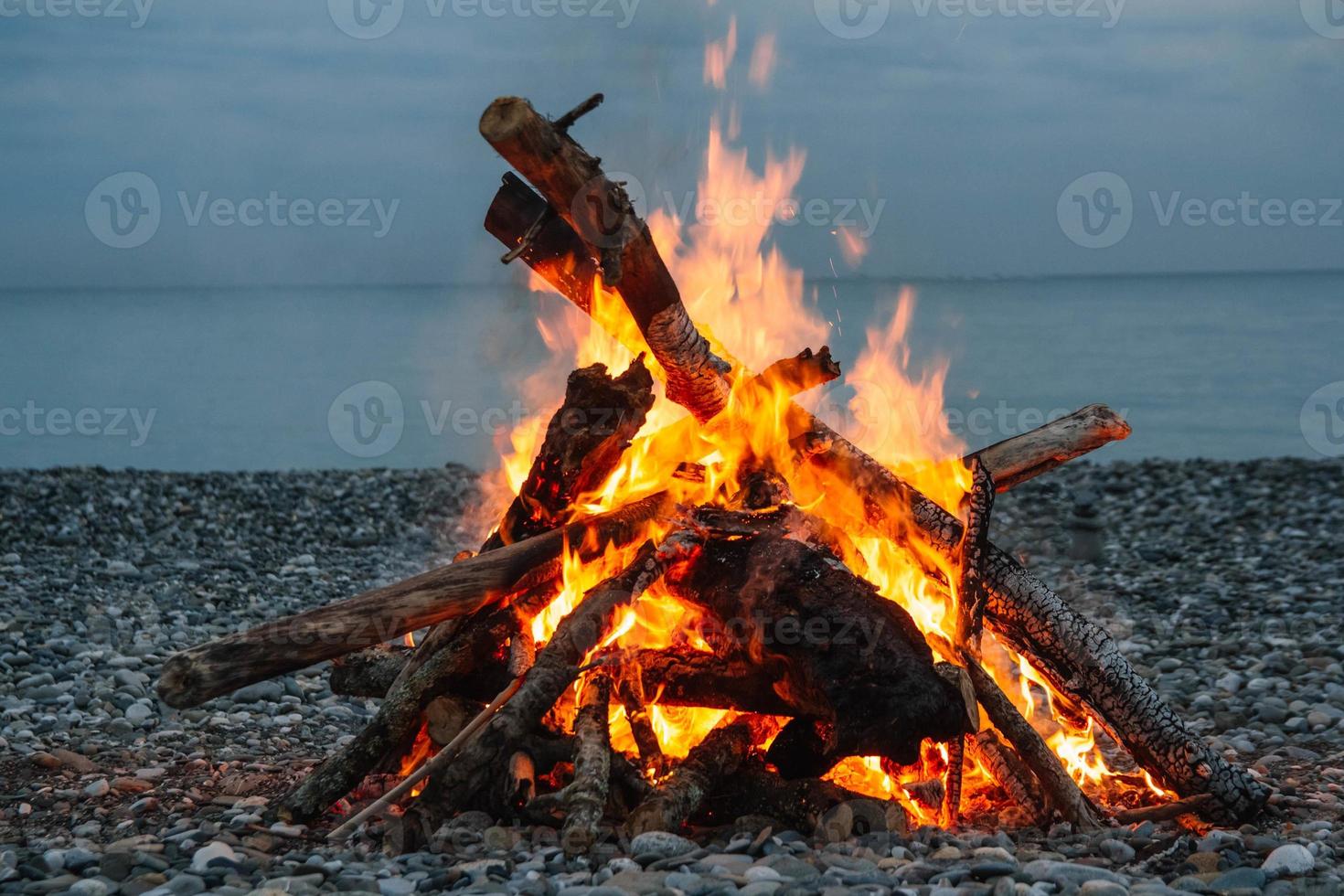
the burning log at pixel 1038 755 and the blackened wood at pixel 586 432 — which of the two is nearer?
the burning log at pixel 1038 755

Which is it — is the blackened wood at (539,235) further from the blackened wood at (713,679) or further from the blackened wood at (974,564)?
the blackened wood at (974,564)

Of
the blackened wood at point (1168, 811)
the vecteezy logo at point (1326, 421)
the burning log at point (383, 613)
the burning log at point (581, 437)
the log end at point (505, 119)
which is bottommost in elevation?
the blackened wood at point (1168, 811)

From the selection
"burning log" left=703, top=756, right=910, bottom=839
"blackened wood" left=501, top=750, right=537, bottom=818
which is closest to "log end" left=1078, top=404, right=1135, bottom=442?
"burning log" left=703, top=756, right=910, bottom=839

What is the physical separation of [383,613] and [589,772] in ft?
3.87

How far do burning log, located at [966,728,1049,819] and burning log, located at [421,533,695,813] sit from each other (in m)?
1.58

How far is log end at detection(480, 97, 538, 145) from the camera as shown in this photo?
17.1ft

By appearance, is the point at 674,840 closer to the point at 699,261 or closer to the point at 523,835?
the point at 523,835

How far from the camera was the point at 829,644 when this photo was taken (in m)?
5.04

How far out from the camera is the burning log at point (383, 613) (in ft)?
16.3

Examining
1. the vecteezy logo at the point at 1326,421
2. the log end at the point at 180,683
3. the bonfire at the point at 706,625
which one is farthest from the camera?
the vecteezy logo at the point at 1326,421

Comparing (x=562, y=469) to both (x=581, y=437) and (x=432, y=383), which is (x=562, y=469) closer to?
(x=581, y=437)

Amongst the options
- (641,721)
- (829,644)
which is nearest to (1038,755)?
(829,644)

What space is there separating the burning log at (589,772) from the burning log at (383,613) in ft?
2.10

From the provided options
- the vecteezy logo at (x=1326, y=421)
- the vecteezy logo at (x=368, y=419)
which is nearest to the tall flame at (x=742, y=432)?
the vecteezy logo at (x=1326, y=421)
